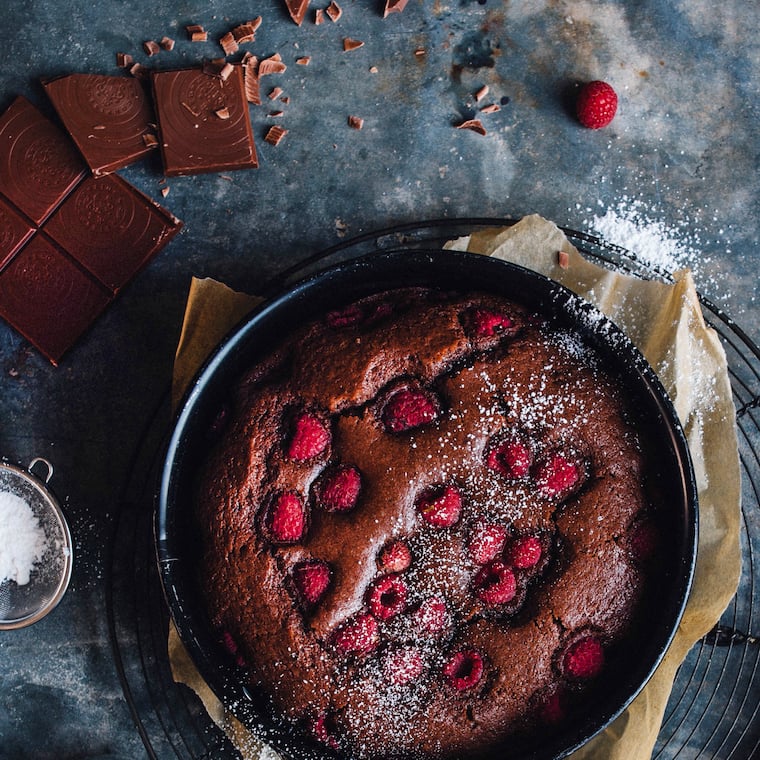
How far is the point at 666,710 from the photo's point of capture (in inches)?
109

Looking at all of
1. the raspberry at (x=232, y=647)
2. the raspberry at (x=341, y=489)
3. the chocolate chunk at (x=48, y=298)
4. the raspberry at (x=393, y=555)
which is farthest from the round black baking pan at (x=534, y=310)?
the chocolate chunk at (x=48, y=298)

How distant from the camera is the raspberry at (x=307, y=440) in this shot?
2.11m

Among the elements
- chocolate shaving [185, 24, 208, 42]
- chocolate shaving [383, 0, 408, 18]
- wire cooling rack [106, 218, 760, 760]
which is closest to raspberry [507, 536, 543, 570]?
wire cooling rack [106, 218, 760, 760]

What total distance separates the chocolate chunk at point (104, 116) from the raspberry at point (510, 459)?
158cm

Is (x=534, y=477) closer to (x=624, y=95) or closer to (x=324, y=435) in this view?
(x=324, y=435)

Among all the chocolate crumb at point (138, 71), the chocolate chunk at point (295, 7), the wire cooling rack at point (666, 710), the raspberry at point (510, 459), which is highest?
the chocolate chunk at point (295, 7)

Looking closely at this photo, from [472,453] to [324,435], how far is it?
39 centimetres

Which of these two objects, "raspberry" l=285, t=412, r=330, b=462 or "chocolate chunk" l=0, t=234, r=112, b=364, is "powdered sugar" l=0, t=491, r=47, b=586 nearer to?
"chocolate chunk" l=0, t=234, r=112, b=364

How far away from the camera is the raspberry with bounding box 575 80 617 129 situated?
2.67 metres

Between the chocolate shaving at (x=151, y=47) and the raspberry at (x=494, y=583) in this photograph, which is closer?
the raspberry at (x=494, y=583)

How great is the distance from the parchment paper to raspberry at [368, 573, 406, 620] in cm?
80

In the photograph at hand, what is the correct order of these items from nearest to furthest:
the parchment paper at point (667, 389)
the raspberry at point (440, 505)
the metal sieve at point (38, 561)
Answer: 1. the raspberry at point (440, 505)
2. the parchment paper at point (667, 389)
3. the metal sieve at point (38, 561)

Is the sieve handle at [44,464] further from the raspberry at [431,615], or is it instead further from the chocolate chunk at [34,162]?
the raspberry at [431,615]

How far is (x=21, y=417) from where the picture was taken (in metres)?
2.78
